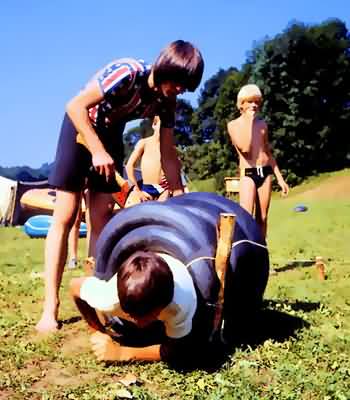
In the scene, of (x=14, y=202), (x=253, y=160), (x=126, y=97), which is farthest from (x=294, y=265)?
(x=14, y=202)

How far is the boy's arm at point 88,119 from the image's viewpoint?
12.0 ft

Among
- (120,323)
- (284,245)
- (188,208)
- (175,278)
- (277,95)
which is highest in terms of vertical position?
(277,95)

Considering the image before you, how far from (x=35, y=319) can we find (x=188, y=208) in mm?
1361

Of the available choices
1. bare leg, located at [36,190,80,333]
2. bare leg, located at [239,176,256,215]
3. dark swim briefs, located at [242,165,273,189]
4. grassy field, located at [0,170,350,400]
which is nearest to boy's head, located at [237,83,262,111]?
dark swim briefs, located at [242,165,273,189]

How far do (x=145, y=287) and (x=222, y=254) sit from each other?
0.57 metres

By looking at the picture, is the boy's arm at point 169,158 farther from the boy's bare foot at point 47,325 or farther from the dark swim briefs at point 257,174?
the dark swim briefs at point 257,174

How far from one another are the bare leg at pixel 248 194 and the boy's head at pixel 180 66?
9.26 feet

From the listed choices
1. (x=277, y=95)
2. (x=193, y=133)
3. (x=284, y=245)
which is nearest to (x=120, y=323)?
(x=284, y=245)

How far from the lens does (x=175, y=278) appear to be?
3.04 m

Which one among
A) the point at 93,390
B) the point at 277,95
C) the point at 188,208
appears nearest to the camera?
the point at 93,390

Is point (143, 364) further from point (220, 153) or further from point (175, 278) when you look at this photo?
point (220, 153)

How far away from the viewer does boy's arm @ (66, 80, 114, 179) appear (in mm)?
3664

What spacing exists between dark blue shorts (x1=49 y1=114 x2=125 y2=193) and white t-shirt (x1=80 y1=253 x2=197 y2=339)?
1.00 meters

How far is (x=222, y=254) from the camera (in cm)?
325
